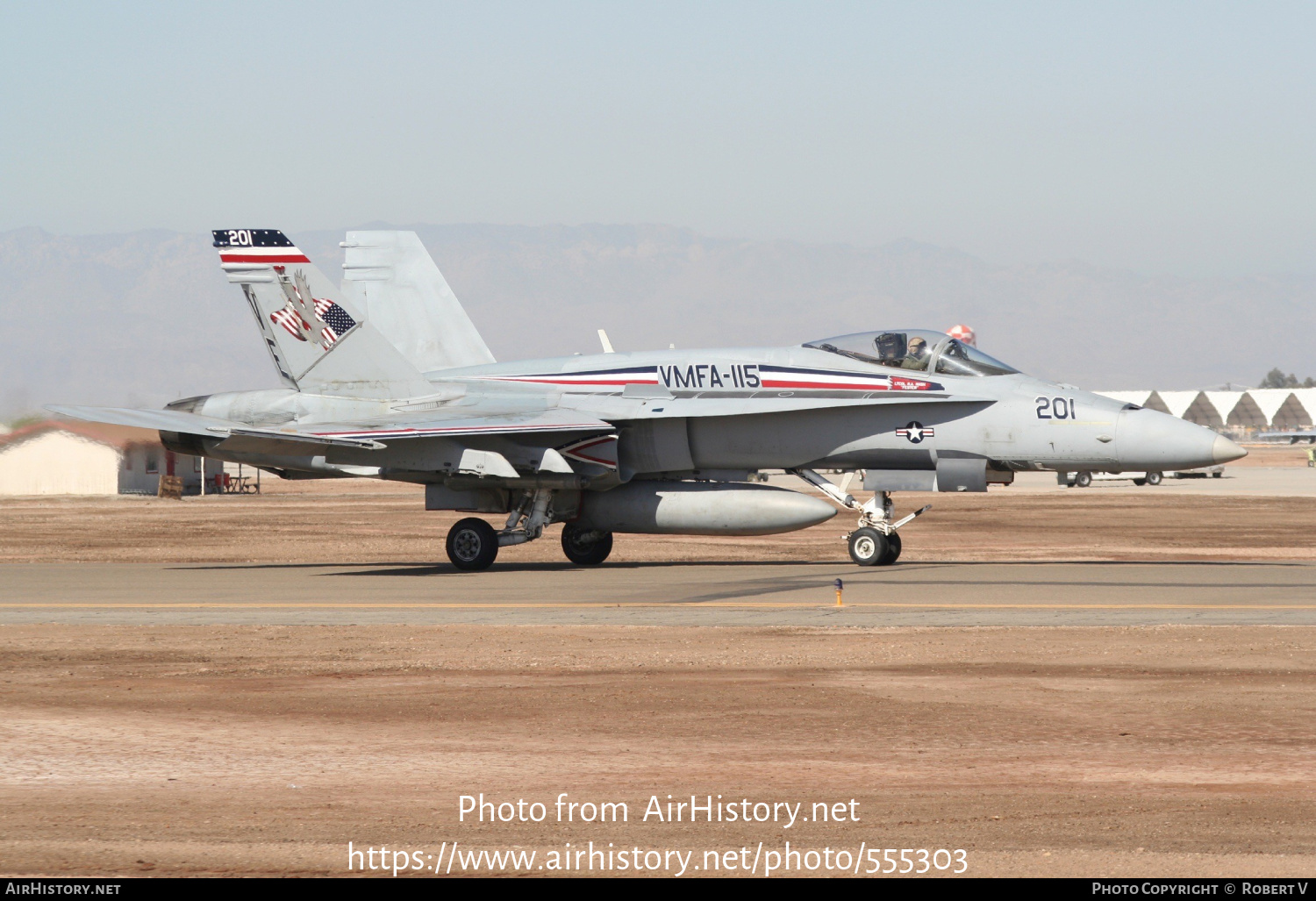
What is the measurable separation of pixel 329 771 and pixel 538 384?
14452 millimetres

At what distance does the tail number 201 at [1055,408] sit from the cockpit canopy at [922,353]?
867 mm

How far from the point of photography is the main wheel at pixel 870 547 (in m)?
19.7

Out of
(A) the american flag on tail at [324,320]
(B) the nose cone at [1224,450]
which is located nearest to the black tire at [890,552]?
(B) the nose cone at [1224,450]

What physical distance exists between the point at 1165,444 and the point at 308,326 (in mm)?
13116

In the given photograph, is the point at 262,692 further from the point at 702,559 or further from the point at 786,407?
the point at 702,559

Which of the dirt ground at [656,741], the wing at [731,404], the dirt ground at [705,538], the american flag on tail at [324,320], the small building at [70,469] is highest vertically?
the american flag on tail at [324,320]

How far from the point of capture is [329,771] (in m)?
7.11

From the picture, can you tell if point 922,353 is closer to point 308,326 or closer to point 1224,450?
point 1224,450

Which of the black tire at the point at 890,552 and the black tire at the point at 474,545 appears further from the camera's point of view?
the black tire at the point at 474,545

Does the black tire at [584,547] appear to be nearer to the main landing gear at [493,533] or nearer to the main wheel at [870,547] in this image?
the main landing gear at [493,533]

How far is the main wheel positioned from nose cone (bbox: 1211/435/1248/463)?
468cm

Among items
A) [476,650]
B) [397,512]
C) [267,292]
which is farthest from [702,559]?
[397,512]

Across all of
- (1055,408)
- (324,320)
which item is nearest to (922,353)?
(1055,408)

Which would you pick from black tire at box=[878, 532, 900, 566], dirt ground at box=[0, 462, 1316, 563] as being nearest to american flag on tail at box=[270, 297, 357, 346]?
dirt ground at box=[0, 462, 1316, 563]
